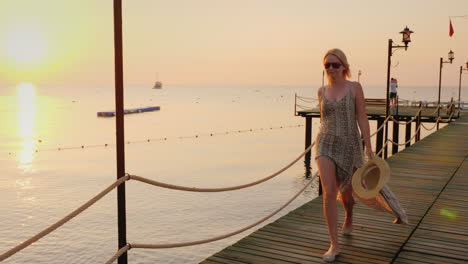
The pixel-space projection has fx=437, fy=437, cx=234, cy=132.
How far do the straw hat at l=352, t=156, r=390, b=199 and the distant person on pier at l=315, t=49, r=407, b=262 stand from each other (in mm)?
103

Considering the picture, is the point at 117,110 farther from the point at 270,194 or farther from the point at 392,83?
the point at 392,83

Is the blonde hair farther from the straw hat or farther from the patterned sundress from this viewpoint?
the straw hat

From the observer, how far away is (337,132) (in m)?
4.34

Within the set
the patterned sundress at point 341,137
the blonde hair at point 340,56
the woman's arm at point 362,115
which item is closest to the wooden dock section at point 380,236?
the patterned sundress at point 341,137

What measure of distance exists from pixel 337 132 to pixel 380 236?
71.0 inches

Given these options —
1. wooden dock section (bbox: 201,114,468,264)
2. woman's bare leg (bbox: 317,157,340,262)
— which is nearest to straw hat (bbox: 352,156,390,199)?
woman's bare leg (bbox: 317,157,340,262)

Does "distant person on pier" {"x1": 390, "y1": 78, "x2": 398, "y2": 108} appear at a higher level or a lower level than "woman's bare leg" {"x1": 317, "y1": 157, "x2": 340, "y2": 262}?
higher

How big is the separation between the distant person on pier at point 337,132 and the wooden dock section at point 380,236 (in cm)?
55

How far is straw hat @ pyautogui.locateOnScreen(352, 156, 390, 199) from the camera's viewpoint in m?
Result: 4.35

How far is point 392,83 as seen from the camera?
85.6ft

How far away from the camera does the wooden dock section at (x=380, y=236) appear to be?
4.66 m

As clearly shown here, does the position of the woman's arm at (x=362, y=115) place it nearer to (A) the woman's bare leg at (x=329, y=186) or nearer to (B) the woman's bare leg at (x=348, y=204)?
(A) the woman's bare leg at (x=329, y=186)

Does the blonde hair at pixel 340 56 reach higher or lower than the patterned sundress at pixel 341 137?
higher

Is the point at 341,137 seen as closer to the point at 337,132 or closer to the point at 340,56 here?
the point at 337,132
